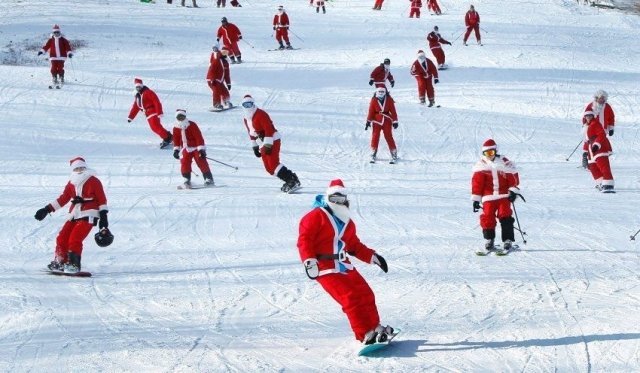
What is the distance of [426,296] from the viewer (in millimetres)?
8742

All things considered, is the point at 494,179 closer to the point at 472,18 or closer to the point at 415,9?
the point at 472,18

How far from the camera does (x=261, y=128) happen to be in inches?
548

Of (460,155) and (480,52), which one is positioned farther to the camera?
(480,52)

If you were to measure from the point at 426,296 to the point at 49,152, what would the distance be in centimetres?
1068

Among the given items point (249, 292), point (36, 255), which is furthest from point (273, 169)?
point (249, 292)

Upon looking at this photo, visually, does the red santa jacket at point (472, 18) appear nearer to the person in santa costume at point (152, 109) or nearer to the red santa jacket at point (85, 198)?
the person in santa costume at point (152, 109)

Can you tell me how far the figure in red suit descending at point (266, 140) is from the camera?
45.4 feet

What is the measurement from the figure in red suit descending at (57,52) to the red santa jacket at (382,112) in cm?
838

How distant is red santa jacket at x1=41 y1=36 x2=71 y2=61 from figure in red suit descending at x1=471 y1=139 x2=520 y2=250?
13.7 m

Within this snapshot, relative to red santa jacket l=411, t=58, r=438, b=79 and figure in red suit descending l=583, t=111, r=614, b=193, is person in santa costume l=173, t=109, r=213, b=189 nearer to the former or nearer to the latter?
figure in red suit descending l=583, t=111, r=614, b=193

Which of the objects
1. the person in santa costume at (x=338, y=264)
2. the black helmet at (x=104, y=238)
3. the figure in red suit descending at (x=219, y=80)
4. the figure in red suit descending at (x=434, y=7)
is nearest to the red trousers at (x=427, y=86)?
the figure in red suit descending at (x=219, y=80)

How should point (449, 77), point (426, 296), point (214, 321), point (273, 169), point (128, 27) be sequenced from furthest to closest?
point (128, 27) → point (449, 77) → point (273, 169) → point (426, 296) → point (214, 321)

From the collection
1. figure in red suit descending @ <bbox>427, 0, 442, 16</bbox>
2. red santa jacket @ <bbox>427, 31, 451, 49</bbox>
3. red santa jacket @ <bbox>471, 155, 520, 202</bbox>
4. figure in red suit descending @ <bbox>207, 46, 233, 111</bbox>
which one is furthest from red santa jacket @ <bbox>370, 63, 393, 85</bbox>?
figure in red suit descending @ <bbox>427, 0, 442, 16</bbox>

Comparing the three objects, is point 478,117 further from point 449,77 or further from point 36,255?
point 36,255
